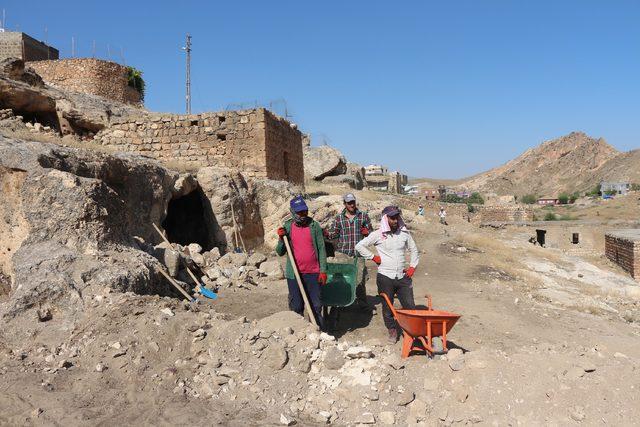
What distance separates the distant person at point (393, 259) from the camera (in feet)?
15.6

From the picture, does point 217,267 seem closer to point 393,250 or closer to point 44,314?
point 44,314

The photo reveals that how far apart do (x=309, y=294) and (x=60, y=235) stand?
10.1 ft

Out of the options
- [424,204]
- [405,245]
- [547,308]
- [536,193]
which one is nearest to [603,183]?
[536,193]

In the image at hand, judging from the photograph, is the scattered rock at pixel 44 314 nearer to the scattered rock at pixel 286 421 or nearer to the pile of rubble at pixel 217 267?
the pile of rubble at pixel 217 267

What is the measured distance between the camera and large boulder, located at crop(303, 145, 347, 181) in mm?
26266

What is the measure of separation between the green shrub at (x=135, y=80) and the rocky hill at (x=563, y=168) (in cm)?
5808

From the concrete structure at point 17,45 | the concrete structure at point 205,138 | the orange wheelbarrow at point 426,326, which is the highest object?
the concrete structure at point 17,45

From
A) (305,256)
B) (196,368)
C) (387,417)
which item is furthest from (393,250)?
(196,368)

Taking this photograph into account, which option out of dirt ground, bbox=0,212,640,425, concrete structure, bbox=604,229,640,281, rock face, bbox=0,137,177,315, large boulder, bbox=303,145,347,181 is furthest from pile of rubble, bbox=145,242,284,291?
large boulder, bbox=303,145,347,181

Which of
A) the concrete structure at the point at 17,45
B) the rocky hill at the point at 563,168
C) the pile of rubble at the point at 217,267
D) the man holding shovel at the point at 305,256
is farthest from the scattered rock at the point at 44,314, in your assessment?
the rocky hill at the point at 563,168

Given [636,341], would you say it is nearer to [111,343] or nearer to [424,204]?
[111,343]

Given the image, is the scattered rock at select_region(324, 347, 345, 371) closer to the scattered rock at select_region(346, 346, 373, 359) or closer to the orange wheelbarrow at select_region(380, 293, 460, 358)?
the scattered rock at select_region(346, 346, 373, 359)

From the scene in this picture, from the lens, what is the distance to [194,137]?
12242 mm

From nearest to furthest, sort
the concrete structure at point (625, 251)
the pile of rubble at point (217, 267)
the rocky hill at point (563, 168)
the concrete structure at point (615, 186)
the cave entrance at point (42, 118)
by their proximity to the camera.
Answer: the pile of rubble at point (217, 267) → the cave entrance at point (42, 118) → the concrete structure at point (625, 251) → the concrete structure at point (615, 186) → the rocky hill at point (563, 168)
